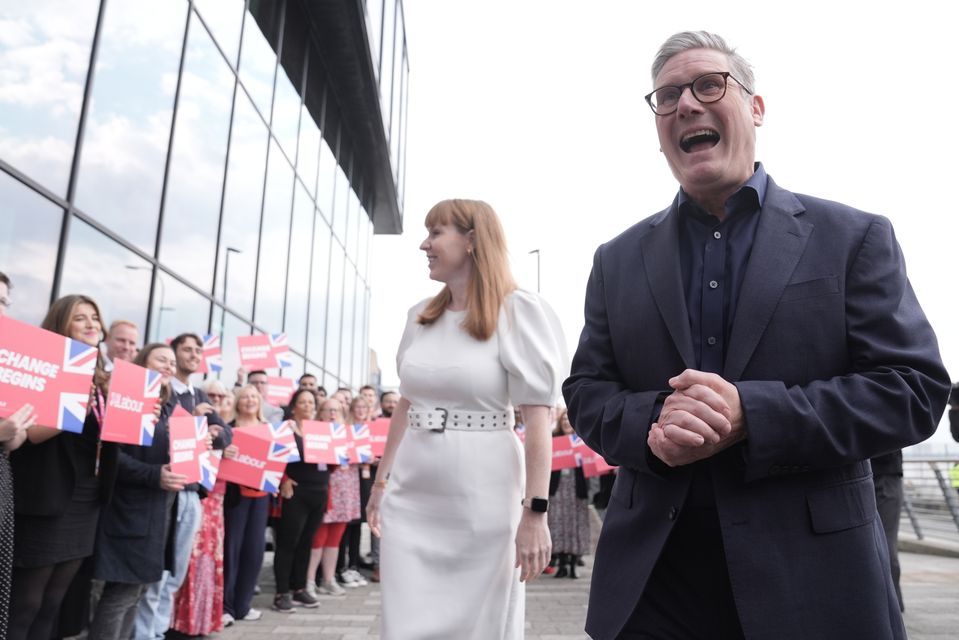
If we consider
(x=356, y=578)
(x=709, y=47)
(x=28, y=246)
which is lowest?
(x=356, y=578)

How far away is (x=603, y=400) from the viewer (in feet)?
5.17

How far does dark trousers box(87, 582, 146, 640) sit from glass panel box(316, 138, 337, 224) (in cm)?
1183

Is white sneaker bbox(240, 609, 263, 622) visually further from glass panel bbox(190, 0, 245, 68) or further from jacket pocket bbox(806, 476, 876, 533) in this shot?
glass panel bbox(190, 0, 245, 68)

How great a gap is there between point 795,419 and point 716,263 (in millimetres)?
427

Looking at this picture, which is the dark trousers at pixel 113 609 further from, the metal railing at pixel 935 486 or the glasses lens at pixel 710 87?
the metal railing at pixel 935 486

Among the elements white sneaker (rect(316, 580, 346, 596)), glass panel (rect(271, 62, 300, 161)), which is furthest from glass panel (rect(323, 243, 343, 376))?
white sneaker (rect(316, 580, 346, 596))

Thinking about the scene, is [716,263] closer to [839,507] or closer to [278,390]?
[839,507]

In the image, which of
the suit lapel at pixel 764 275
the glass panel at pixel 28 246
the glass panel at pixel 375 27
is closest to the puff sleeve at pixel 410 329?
the suit lapel at pixel 764 275

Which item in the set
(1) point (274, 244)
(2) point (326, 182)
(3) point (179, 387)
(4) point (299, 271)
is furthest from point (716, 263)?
(2) point (326, 182)

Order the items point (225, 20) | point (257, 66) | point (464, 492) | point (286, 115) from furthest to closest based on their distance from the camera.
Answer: point (286, 115) < point (257, 66) < point (225, 20) < point (464, 492)

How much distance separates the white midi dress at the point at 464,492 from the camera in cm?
252

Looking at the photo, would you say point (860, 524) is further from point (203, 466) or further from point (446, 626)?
point (203, 466)

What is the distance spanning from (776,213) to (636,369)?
438 millimetres

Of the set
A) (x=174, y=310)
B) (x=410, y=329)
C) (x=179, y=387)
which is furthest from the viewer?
(x=174, y=310)
